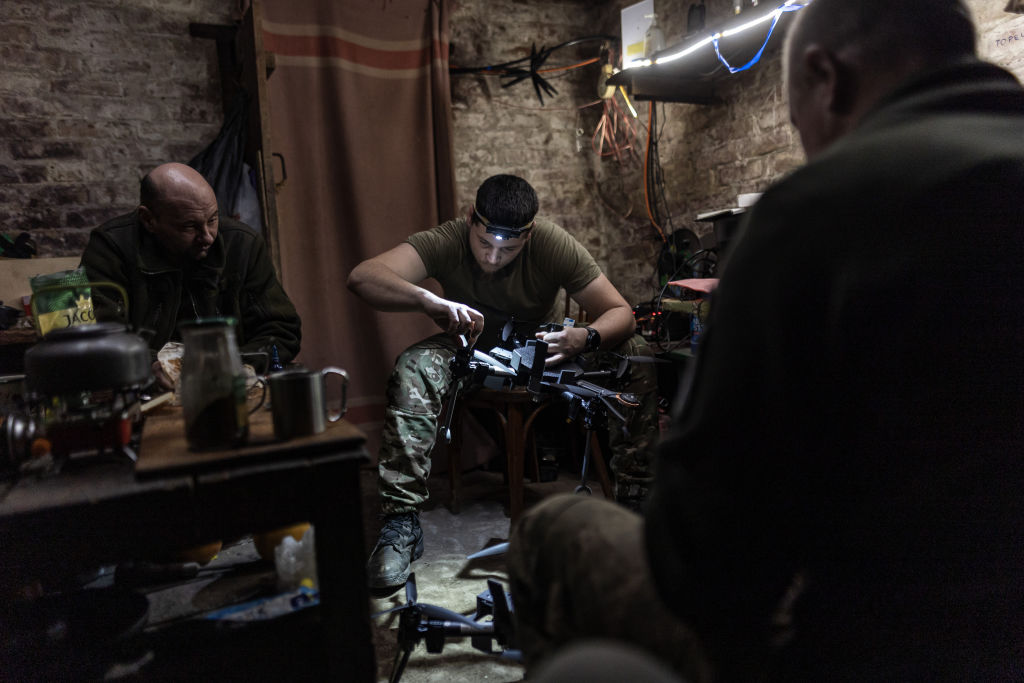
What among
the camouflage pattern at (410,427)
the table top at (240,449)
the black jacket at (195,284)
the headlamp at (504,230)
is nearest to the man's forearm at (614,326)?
the headlamp at (504,230)

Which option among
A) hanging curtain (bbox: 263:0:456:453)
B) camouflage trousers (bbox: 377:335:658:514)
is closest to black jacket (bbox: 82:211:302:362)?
hanging curtain (bbox: 263:0:456:453)

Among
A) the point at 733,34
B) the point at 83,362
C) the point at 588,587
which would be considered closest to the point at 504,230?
the point at 733,34

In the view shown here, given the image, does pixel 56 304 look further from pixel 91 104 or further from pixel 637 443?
pixel 91 104

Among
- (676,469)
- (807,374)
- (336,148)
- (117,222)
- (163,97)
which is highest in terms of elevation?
(163,97)

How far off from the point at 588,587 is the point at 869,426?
0.40 meters

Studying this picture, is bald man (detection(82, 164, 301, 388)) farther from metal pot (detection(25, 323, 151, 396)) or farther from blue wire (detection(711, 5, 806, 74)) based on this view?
blue wire (detection(711, 5, 806, 74))

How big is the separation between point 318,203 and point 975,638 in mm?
3266

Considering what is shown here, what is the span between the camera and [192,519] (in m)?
1.01

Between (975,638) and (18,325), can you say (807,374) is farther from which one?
(18,325)

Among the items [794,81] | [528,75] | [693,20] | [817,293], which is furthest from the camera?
[528,75]

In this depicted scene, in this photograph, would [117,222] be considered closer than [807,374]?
No

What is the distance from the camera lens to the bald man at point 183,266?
2.35m

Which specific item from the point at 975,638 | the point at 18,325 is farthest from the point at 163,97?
the point at 975,638

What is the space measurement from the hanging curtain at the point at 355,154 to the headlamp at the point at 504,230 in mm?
1007
